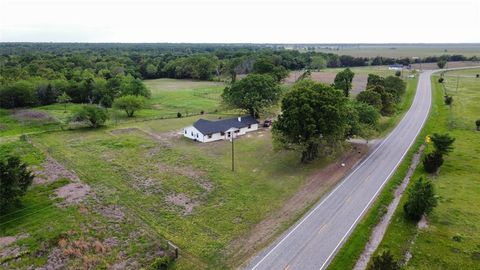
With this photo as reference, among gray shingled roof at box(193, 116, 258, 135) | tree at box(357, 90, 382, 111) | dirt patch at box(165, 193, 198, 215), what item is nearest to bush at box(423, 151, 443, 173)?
tree at box(357, 90, 382, 111)

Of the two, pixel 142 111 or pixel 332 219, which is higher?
pixel 142 111

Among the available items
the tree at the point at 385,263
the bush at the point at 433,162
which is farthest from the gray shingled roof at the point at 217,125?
the tree at the point at 385,263

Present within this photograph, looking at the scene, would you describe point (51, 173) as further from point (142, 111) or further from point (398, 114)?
point (398, 114)

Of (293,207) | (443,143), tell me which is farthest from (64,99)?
(443,143)

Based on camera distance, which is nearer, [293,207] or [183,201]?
[293,207]

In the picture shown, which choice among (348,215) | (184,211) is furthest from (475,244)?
(184,211)

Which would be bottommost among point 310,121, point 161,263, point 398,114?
point 161,263

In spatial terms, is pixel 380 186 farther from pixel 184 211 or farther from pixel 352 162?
pixel 184 211
